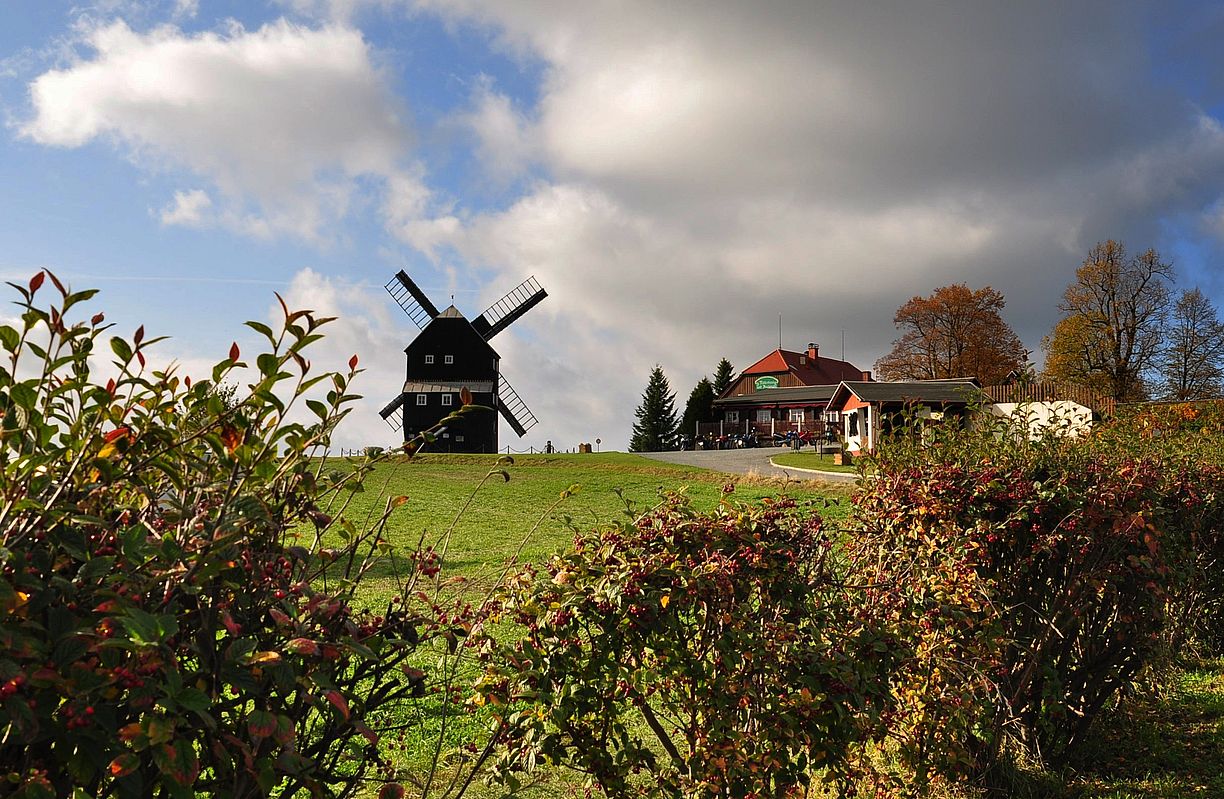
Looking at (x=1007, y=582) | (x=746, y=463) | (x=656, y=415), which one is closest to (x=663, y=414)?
(x=656, y=415)

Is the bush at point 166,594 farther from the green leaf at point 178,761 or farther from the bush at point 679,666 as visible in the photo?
the bush at point 679,666

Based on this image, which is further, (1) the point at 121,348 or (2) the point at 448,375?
(2) the point at 448,375

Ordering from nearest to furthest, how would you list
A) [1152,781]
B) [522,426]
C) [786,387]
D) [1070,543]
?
1. [1070,543]
2. [1152,781]
3. [522,426]
4. [786,387]

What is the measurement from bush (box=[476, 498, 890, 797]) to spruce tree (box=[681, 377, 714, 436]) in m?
58.5

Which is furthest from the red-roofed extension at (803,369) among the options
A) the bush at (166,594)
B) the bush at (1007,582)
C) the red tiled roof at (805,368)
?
the bush at (166,594)

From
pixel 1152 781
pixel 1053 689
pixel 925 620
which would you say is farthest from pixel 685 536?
pixel 1152 781

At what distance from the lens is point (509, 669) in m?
3.07

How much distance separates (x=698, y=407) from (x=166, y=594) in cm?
6125

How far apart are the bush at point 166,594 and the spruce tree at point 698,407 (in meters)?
59.8

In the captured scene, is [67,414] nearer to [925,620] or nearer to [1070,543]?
[925,620]

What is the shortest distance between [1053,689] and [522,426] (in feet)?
146

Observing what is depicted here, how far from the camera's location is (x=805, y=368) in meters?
70.1

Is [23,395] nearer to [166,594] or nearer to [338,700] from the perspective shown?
[166,594]

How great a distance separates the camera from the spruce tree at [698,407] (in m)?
62.2
